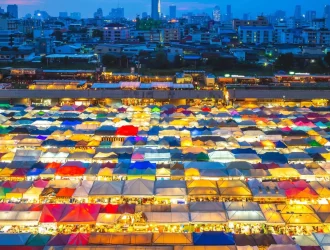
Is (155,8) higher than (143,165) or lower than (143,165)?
higher

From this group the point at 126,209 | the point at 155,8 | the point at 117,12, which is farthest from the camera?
the point at 117,12

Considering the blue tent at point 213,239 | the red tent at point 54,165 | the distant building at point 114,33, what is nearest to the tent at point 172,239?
the blue tent at point 213,239

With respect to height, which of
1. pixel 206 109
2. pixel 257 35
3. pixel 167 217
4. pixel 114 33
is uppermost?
pixel 114 33

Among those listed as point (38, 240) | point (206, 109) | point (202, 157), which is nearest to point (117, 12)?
point (206, 109)

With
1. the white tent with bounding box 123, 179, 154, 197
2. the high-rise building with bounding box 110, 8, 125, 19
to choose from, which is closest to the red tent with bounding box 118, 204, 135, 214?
Result: the white tent with bounding box 123, 179, 154, 197

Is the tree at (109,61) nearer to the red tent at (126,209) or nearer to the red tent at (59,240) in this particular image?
the red tent at (126,209)

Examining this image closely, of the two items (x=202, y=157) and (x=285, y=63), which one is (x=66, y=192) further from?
(x=285, y=63)
